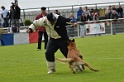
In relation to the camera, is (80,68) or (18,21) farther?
(18,21)

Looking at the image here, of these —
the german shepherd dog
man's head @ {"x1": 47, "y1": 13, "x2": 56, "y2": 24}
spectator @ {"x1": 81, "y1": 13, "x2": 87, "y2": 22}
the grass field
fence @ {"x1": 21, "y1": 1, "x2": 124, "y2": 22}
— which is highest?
fence @ {"x1": 21, "y1": 1, "x2": 124, "y2": 22}

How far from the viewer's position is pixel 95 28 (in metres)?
30.7

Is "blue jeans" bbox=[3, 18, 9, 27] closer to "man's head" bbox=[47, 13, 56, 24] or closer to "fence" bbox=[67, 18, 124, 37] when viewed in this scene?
"fence" bbox=[67, 18, 124, 37]

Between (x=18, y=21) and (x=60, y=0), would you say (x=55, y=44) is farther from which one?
(x=60, y=0)

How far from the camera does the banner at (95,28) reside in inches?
1200

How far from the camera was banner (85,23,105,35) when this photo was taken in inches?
1200

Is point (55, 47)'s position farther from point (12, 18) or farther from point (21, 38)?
point (12, 18)

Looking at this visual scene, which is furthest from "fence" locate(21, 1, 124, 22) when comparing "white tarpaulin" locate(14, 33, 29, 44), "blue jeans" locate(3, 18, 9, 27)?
"white tarpaulin" locate(14, 33, 29, 44)

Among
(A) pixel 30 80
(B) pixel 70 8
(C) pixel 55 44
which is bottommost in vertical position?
(A) pixel 30 80

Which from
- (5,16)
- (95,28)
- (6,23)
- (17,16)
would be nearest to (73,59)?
(17,16)

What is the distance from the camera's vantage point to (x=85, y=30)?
30.5 metres

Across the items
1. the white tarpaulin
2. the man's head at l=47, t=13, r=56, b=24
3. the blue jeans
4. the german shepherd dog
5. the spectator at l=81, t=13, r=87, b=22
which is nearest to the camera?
the german shepherd dog

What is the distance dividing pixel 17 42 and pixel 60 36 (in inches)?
655

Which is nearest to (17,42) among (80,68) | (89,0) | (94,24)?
(94,24)
